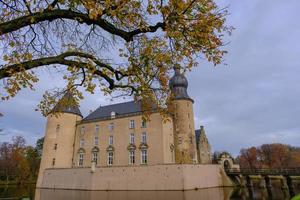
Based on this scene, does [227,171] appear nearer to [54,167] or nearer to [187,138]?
[187,138]

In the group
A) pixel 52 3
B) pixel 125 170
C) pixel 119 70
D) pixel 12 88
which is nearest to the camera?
pixel 52 3

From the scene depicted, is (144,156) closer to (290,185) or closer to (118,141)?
(118,141)

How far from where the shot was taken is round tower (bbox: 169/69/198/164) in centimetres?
3170

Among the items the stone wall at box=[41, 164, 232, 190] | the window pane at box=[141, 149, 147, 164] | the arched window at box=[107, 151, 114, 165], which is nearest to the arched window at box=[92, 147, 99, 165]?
the arched window at box=[107, 151, 114, 165]

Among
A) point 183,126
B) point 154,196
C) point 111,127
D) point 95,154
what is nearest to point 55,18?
point 154,196

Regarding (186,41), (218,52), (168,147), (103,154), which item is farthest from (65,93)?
(103,154)

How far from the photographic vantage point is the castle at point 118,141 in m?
30.4

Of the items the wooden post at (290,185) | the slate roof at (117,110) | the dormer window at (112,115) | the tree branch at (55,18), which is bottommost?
the wooden post at (290,185)

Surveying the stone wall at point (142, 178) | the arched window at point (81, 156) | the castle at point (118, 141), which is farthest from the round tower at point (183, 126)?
the arched window at point (81, 156)

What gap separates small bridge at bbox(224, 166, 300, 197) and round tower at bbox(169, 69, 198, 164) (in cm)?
637

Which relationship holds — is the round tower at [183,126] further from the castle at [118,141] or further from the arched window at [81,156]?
the arched window at [81,156]

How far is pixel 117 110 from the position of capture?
3588cm

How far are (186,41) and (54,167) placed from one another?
107ft

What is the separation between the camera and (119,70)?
20.0 feet
